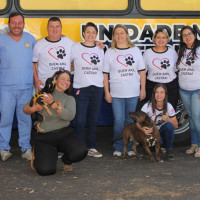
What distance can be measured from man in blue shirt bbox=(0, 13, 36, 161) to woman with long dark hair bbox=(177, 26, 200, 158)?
1.93 metres

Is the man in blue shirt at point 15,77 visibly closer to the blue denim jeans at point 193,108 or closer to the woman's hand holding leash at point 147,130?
the woman's hand holding leash at point 147,130

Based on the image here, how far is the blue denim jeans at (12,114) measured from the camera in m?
4.73

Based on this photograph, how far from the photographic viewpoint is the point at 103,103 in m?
5.39

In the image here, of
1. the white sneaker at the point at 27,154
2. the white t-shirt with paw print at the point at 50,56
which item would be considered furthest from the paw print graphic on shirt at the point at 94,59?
the white sneaker at the point at 27,154

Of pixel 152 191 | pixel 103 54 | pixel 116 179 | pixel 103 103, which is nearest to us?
pixel 152 191

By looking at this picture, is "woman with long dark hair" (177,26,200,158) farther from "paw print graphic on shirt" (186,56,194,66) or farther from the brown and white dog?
the brown and white dog

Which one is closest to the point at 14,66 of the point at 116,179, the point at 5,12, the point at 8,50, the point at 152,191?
the point at 8,50

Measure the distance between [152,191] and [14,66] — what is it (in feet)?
7.41

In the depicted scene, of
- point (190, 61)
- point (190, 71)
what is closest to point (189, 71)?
point (190, 71)

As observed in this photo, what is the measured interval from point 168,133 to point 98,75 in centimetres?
116

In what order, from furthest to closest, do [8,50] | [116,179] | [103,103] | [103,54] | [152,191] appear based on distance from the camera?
[103,103]
[103,54]
[8,50]
[116,179]
[152,191]

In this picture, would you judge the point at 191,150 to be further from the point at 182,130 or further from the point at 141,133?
the point at 141,133

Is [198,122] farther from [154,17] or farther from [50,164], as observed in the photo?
[50,164]

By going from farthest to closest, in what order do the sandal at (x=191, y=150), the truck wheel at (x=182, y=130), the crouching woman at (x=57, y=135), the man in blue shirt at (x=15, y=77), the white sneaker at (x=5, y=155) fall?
1. the truck wheel at (x=182, y=130)
2. the sandal at (x=191, y=150)
3. the white sneaker at (x=5, y=155)
4. the man in blue shirt at (x=15, y=77)
5. the crouching woman at (x=57, y=135)
